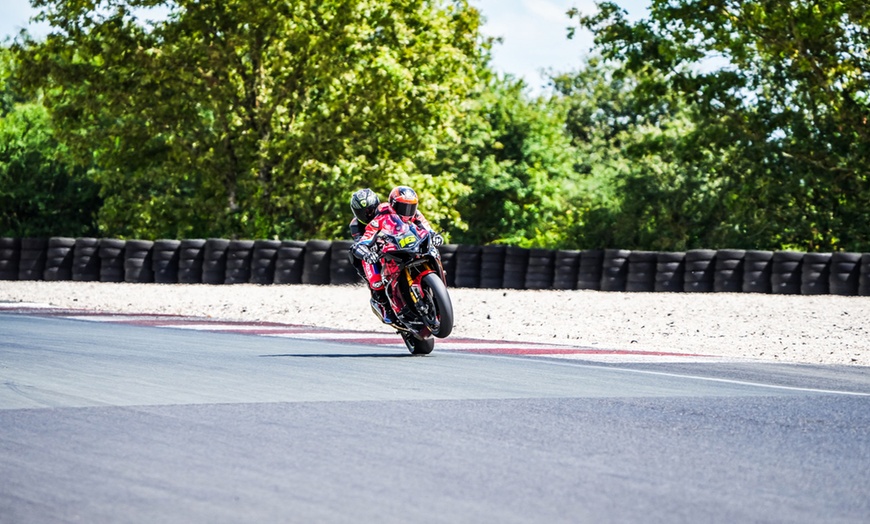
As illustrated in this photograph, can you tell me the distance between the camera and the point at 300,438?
6941 mm

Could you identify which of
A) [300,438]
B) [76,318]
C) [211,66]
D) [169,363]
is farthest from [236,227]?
[300,438]

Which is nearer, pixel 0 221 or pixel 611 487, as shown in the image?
pixel 611 487

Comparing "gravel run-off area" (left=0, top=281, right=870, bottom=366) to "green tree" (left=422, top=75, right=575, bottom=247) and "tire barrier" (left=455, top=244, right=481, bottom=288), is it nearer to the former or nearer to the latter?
"tire barrier" (left=455, top=244, right=481, bottom=288)

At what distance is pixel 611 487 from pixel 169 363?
636 cm

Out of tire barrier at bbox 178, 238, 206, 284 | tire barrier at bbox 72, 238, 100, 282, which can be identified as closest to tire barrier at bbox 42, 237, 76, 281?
tire barrier at bbox 72, 238, 100, 282

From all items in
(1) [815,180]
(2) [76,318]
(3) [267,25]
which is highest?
(3) [267,25]

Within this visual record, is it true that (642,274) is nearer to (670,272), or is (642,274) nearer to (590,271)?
(670,272)

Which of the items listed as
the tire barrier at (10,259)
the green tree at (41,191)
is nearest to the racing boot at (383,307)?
the tire barrier at (10,259)

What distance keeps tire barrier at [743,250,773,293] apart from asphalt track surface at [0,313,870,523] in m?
17.2

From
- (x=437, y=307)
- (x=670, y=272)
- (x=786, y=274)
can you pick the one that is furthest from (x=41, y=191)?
(x=437, y=307)

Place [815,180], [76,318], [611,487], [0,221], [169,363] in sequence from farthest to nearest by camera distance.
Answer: [0,221], [815,180], [76,318], [169,363], [611,487]

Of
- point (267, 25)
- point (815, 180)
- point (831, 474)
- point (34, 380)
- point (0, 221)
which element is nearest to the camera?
point (831, 474)

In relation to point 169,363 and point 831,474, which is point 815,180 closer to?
point 169,363

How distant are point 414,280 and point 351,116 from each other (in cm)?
2933
